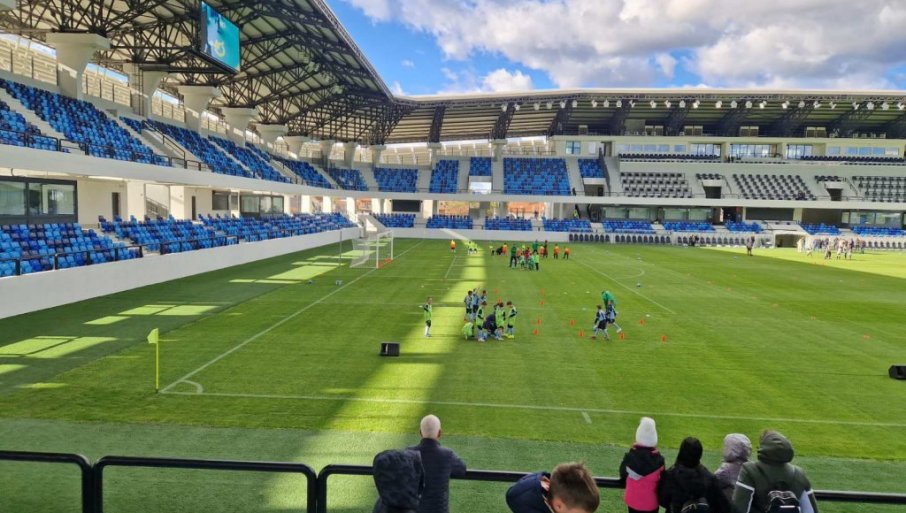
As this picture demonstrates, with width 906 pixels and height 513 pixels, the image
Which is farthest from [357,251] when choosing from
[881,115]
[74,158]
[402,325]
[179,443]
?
[881,115]

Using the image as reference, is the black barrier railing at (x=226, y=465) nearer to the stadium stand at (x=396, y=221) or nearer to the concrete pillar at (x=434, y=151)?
the stadium stand at (x=396, y=221)

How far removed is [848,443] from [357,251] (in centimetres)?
3427

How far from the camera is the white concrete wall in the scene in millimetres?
19781

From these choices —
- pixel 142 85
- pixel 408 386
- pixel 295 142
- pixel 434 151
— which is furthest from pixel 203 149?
pixel 434 151

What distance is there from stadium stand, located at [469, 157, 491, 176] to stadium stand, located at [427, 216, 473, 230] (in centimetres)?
887

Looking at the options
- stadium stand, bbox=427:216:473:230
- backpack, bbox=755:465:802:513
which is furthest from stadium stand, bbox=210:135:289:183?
backpack, bbox=755:465:802:513

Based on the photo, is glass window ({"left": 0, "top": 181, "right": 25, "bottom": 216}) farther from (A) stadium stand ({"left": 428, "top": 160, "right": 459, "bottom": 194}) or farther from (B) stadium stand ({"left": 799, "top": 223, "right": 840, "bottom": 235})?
(B) stadium stand ({"left": 799, "top": 223, "right": 840, "bottom": 235})

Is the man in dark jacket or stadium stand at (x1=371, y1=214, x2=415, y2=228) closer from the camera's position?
the man in dark jacket

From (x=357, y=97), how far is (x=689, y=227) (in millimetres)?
42232

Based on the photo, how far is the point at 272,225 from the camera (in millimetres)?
47250

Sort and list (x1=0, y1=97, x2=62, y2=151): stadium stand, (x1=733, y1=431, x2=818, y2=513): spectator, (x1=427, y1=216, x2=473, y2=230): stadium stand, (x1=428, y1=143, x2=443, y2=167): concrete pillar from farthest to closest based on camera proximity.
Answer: (x1=428, y1=143, x2=443, y2=167): concrete pillar
(x1=427, y1=216, x2=473, y2=230): stadium stand
(x1=0, y1=97, x2=62, y2=151): stadium stand
(x1=733, y1=431, x2=818, y2=513): spectator

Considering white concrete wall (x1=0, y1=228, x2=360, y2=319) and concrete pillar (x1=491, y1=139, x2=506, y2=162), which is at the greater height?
concrete pillar (x1=491, y1=139, x2=506, y2=162)

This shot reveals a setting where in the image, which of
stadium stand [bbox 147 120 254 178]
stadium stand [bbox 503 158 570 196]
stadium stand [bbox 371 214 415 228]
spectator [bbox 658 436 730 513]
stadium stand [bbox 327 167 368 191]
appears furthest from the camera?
stadium stand [bbox 503 158 570 196]

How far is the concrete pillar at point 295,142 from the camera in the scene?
6962 cm
